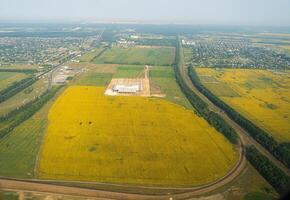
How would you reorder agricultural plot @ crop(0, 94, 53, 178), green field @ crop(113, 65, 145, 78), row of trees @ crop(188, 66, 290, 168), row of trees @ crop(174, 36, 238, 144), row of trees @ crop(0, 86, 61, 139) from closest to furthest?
agricultural plot @ crop(0, 94, 53, 178) → row of trees @ crop(188, 66, 290, 168) → row of trees @ crop(0, 86, 61, 139) → row of trees @ crop(174, 36, 238, 144) → green field @ crop(113, 65, 145, 78)

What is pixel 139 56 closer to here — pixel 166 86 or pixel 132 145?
pixel 166 86

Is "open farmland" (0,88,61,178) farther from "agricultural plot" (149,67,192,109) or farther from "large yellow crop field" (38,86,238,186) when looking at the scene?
"agricultural plot" (149,67,192,109)

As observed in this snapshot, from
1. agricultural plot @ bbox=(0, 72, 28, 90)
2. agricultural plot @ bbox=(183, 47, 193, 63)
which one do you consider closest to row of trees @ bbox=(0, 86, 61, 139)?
agricultural plot @ bbox=(0, 72, 28, 90)

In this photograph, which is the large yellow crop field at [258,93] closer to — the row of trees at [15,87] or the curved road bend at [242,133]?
the curved road bend at [242,133]

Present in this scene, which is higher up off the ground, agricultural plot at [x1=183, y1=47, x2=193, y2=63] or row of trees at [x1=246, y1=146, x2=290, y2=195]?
agricultural plot at [x1=183, y1=47, x2=193, y2=63]

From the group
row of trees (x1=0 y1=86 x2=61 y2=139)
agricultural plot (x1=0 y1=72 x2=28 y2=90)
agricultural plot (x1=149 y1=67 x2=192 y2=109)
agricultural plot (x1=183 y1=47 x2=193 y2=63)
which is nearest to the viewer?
row of trees (x1=0 y1=86 x2=61 y2=139)

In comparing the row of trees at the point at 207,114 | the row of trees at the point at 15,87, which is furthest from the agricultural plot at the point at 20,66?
the row of trees at the point at 207,114
